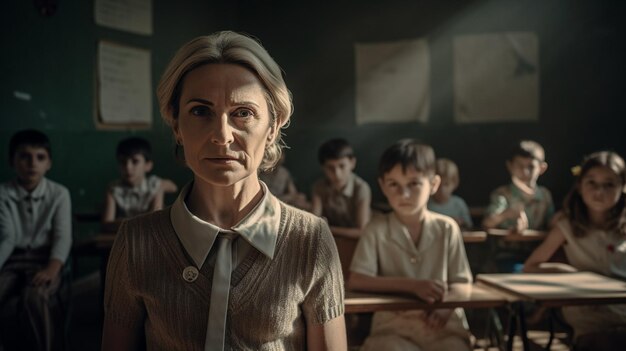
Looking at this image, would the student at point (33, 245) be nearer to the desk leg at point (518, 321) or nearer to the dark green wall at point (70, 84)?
the dark green wall at point (70, 84)

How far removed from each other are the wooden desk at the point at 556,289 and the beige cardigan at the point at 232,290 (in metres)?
1.06

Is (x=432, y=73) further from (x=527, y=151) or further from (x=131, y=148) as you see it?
(x=131, y=148)

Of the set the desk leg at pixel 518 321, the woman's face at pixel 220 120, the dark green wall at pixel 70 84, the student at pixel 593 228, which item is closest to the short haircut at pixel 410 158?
the desk leg at pixel 518 321

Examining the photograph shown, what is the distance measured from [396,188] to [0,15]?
350 centimetres

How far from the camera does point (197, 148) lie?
1182 millimetres

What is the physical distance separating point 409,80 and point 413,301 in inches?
191

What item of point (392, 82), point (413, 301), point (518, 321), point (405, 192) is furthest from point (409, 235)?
point (392, 82)

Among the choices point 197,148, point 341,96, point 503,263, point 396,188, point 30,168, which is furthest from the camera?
point 341,96

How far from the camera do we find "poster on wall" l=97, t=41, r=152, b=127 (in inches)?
214

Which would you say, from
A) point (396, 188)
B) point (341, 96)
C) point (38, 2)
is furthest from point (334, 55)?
point (396, 188)

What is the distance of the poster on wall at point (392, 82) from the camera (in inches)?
259

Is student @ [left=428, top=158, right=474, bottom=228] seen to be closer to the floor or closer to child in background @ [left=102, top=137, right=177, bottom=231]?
the floor

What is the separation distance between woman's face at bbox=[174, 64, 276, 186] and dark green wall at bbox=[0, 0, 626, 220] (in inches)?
177

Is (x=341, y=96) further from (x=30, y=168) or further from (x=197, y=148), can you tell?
(x=197, y=148)
